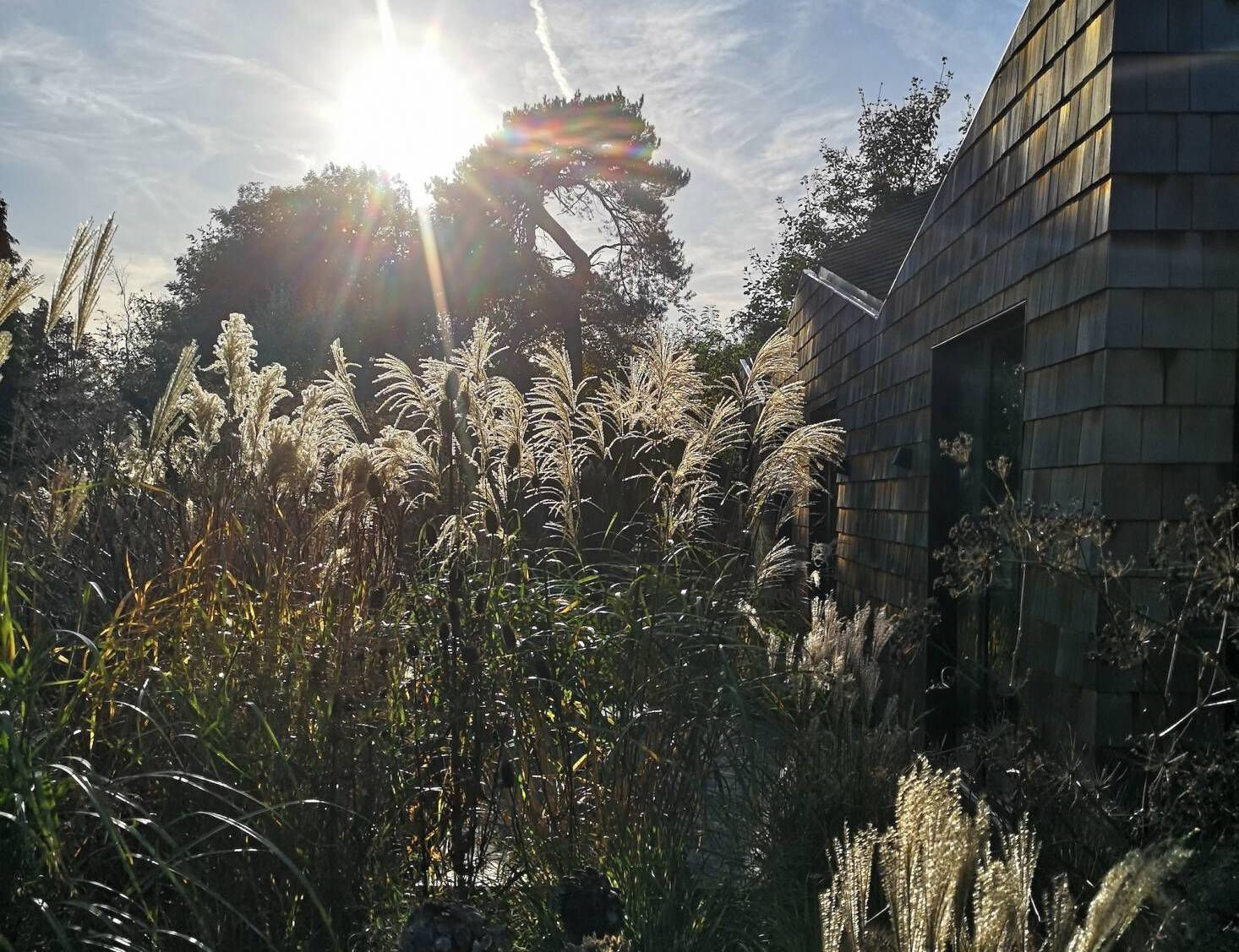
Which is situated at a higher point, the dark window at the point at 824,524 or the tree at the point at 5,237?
the tree at the point at 5,237

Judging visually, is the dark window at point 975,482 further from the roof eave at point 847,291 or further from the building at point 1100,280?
the roof eave at point 847,291

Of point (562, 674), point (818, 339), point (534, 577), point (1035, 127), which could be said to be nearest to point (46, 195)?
point (534, 577)

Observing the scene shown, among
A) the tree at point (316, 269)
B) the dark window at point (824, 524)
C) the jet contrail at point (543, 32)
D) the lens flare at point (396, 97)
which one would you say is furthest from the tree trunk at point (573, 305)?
the dark window at point (824, 524)

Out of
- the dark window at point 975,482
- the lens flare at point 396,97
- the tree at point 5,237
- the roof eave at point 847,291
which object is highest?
the tree at point 5,237

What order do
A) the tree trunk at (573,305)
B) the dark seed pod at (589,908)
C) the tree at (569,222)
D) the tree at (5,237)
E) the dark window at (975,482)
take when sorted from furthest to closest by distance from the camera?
the tree trunk at (573,305) < the tree at (569,222) < the tree at (5,237) < the dark window at (975,482) < the dark seed pod at (589,908)

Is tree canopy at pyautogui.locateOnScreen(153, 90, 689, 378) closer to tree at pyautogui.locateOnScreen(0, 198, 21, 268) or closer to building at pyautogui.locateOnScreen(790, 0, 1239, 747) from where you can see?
tree at pyautogui.locateOnScreen(0, 198, 21, 268)

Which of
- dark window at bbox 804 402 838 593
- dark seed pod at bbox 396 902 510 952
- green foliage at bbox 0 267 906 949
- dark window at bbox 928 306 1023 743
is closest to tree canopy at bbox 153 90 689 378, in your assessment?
dark window at bbox 804 402 838 593

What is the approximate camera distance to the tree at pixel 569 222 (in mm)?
23844

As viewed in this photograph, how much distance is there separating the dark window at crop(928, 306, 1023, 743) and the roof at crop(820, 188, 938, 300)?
2833 millimetres

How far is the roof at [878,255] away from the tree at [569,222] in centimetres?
1028

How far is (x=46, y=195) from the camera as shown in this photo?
547 cm

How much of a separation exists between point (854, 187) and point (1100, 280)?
2678 cm

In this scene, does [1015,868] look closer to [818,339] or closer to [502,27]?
[502,27]

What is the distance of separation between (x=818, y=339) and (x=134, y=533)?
774 cm
